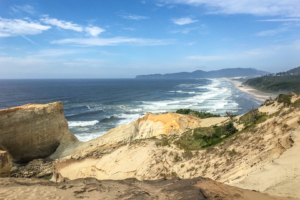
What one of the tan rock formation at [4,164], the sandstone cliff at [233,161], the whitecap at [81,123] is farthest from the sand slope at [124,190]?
the whitecap at [81,123]

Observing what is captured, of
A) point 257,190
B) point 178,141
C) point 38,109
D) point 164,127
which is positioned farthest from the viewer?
point 164,127

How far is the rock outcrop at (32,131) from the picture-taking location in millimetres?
20641

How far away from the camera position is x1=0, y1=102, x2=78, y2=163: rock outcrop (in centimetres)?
2064

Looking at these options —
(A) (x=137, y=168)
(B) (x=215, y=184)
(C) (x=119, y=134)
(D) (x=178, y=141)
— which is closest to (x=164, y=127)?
(C) (x=119, y=134)

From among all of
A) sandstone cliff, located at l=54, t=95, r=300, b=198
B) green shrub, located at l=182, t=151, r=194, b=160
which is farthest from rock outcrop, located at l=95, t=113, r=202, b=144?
green shrub, located at l=182, t=151, r=194, b=160

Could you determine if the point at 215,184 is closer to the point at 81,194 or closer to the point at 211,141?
the point at 81,194

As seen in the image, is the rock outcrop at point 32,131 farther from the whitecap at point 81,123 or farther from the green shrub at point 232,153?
the green shrub at point 232,153

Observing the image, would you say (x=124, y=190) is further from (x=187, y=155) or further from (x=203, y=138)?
(x=203, y=138)

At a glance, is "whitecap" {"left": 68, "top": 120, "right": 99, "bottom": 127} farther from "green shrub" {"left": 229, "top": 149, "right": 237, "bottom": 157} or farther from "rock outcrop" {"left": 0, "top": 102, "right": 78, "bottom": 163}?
"green shrub" {"left": 229, "top": 149, "right": 237, "bottom": 157}

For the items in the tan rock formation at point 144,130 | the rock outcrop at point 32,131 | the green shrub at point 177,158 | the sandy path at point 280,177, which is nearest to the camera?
the sandy path at point 280,177

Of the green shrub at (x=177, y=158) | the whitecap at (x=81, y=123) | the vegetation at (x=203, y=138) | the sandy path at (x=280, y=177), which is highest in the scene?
the sandy path at (x=280, y=177)

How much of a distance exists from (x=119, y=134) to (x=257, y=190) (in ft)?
63.0

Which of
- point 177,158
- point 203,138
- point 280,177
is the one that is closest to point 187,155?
point 177,158

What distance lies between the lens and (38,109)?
22750 mm
